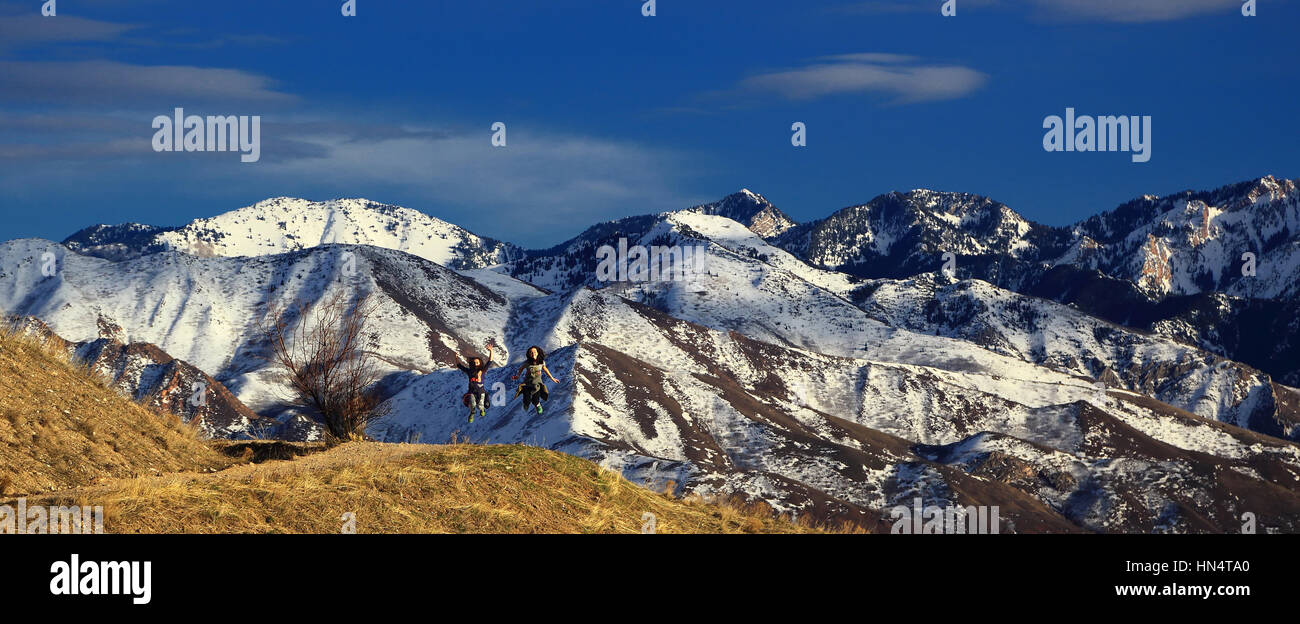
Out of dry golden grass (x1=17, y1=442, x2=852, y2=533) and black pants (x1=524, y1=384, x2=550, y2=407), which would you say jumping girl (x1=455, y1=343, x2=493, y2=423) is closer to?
black pants (x1=524, y1=384, x2=550, y2=407)

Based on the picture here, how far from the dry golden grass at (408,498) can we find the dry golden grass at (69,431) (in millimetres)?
3068

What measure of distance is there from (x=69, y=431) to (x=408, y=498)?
8.73 m

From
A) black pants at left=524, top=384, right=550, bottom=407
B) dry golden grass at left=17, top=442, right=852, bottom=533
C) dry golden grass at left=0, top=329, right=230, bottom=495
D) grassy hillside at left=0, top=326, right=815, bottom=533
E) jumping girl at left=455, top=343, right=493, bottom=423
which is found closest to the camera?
dry golden grass at left=17, top=442, right=852, bottom=533

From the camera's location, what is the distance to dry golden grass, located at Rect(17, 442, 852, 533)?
18469 mm

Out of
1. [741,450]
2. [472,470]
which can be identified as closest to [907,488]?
[741,450]

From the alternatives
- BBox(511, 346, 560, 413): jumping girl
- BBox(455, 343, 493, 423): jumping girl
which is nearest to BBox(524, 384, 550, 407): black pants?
BBox(511, 346, 560, 413): jumping girl

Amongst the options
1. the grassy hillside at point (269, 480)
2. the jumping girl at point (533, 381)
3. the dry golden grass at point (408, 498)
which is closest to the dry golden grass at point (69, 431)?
the grassy hillside at point (269, 480)

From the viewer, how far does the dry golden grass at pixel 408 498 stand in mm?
18469

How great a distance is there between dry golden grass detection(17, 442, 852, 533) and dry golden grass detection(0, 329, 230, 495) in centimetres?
307

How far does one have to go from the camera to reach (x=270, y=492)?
19781 millimetres

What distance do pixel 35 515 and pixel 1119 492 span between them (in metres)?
195

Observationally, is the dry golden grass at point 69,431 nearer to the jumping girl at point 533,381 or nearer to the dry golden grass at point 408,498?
the dry golden grass at point 408,498

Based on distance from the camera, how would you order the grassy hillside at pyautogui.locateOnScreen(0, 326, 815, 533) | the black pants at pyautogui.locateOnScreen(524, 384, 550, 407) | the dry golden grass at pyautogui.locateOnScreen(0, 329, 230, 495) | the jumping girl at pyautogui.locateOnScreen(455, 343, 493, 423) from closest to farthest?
the grassy hillside at pyautogui.locateOnScreen(0, 326, 815, 533), the dry golden grass at pyautogui.locateOnScreen(0, 329, 230, 495), the jumping girl at pyautogui.locateOnScreen(455, 343, 493, 423), the black pants at pyautogui.locateOnScreen(524, 384, 550, 407)
